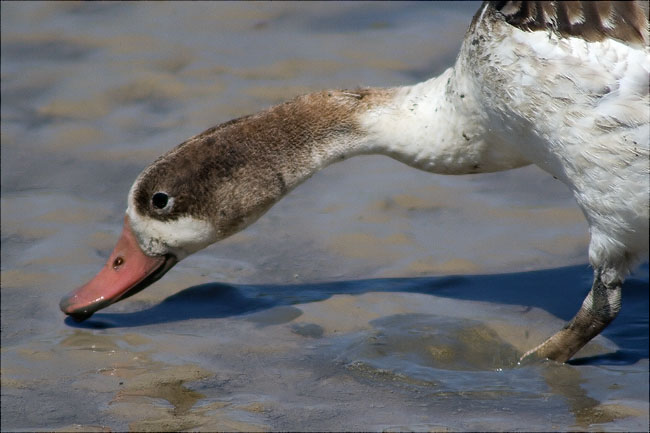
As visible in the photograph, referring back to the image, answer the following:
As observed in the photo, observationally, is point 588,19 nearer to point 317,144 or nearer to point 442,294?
point 317,144

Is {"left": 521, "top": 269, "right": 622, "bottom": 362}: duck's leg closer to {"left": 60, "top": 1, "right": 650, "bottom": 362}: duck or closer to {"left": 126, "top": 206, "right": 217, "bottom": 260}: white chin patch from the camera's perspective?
{"left": 60, "top": 1, "right": 650, "bottom": 362}: duck

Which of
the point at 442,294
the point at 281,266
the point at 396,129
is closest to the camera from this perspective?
the point at 396,129

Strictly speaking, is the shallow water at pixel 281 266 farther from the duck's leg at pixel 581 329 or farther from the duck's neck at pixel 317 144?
the duck's neck at pixel 317 144

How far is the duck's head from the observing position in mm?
6125

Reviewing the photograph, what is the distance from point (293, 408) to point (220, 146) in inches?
66.4

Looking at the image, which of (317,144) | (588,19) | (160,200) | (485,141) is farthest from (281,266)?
(588,19)

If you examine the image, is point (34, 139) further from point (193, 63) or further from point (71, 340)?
point (71, 340)

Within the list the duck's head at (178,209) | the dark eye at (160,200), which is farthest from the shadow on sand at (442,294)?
the dark eye at (160,200)

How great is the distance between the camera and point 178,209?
615 centimetres

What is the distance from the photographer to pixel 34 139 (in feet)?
26.2

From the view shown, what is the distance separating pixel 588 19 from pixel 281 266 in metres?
2.50

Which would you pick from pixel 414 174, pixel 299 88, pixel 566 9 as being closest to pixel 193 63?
pixel 299 88

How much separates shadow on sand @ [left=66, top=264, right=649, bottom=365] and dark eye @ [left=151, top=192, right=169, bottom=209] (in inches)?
27.5

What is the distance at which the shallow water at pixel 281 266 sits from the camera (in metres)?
5.36
